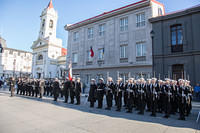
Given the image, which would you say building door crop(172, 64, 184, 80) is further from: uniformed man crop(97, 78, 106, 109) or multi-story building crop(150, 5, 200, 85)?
uniformed man crop(97, 78, 106, 109)

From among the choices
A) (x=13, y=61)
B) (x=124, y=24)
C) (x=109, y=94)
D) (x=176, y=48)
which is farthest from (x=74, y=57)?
(x=13, y=61)

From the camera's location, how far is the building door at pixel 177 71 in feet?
54.7

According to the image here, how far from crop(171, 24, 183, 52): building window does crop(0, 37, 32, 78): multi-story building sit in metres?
60.8

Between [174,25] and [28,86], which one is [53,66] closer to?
[28,86]

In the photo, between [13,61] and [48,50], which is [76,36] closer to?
[48,50]

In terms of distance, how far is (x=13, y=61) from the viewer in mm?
72688

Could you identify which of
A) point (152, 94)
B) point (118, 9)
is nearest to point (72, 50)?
point (118, 9)

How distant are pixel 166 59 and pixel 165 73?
1.67 m

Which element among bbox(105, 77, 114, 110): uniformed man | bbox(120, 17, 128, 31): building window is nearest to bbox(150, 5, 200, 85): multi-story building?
bbox(120, 17, 128, 31): building window

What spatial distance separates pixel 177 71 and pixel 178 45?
3.00 m

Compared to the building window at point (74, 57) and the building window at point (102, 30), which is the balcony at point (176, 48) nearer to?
the building window at point (102, 30)

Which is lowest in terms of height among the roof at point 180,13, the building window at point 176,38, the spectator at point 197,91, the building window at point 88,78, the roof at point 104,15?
the spectator at point 197,91

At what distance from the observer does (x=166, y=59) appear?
693 inches

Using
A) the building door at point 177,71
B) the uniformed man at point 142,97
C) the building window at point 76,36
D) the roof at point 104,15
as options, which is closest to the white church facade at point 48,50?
the building window at point 76,36
